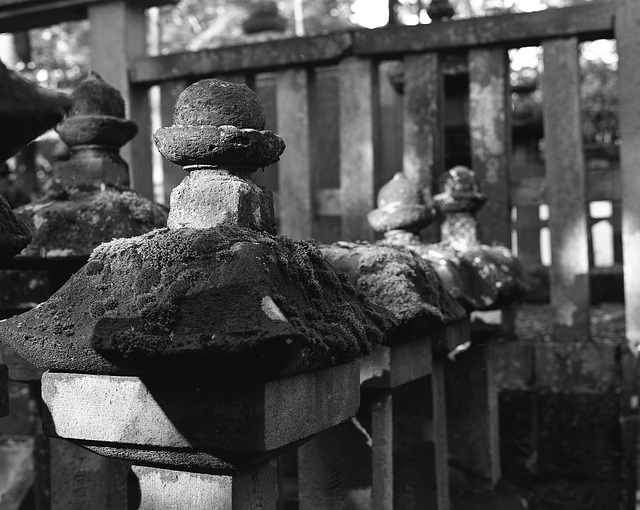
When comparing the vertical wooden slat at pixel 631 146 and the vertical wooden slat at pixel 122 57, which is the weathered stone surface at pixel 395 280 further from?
the vertical wooden slat at pixel 122 57

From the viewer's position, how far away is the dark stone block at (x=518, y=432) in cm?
441

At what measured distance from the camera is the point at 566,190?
175 inches

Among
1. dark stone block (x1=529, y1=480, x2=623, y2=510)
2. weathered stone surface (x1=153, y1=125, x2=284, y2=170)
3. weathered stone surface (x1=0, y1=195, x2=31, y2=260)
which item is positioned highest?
weathered stone surface (x1=153, y1=125, x2=284, y2=170)

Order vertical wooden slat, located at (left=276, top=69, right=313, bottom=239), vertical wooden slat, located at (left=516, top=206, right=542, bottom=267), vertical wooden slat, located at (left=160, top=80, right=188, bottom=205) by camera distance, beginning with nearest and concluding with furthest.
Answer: vertical wooden slat, located at (left=276, top=69, right=313, bottom=239), vertical wooden slat, located at (left=160, top=80, right=188, bottom=205), vertical wooden slat, located at (left=516, top=206, right=542, bottom=267)

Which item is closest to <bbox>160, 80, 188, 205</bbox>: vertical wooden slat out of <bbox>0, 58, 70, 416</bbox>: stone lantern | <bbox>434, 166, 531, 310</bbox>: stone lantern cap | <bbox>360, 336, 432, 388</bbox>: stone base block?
<bbox>434, 166, 531, 310</bbox>: stone lantern cap

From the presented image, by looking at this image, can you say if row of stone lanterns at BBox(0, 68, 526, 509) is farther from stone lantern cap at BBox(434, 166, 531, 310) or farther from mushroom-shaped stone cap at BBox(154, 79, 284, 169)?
stone lantern cap at BBox(434, 166, 531, 310)

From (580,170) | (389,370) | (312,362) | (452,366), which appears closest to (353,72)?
(580,170)

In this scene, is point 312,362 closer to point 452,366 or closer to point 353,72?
point 452,366

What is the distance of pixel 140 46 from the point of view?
5.44 metres

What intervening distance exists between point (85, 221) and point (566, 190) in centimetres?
273

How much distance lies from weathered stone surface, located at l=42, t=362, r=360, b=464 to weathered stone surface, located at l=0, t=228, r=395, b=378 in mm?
43

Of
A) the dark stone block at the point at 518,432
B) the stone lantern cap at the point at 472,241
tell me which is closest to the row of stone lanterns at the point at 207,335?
→ the stone lantern cap at the point at 472,241

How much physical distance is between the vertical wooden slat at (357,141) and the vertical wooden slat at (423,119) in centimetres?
21

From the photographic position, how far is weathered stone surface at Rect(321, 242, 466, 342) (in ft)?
7.39
